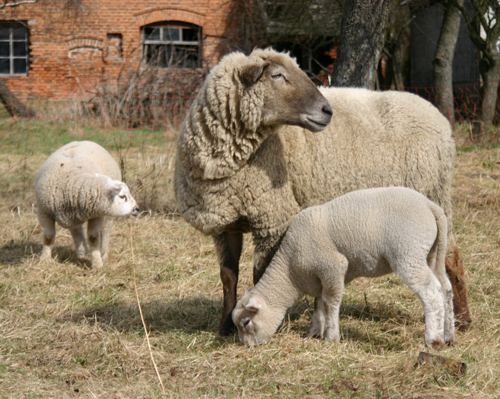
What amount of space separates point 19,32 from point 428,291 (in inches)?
729

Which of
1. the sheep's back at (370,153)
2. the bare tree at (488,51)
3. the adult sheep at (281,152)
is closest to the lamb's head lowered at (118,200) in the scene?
the adult sheep at (281,152)

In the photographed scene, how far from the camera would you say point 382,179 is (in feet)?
12.1

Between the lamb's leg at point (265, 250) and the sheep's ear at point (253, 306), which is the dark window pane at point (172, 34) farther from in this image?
the sheep's ear at point (253, 306)

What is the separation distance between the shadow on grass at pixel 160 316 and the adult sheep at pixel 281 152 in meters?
0.32

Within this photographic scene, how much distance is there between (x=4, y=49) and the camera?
18.7m

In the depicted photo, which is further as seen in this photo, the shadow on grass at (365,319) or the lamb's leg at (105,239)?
the lamb's leg at (105,239)

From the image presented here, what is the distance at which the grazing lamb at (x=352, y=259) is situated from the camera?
3.11 m

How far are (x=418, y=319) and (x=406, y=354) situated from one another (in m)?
0.73

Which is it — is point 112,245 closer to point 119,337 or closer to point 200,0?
point 119,337

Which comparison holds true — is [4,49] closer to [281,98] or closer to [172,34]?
[172,34]

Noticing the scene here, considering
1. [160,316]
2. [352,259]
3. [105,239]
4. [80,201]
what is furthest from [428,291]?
[105,239]

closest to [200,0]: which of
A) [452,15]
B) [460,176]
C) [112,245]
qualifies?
[452,15]

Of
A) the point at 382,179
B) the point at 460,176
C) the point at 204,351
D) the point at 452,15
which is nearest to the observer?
the point at 204,351

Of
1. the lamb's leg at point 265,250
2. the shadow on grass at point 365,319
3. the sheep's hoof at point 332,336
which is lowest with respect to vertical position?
the shadow on grass at point 365,319
